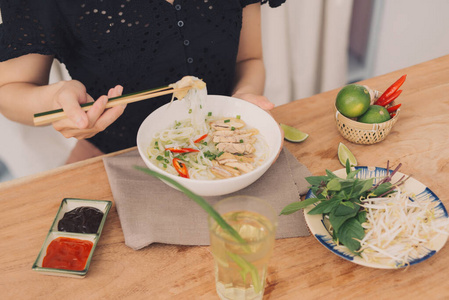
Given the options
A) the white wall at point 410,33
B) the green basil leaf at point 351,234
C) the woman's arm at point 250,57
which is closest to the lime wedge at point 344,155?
the green basil leaf at point 351,234

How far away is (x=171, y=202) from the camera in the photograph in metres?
1.28

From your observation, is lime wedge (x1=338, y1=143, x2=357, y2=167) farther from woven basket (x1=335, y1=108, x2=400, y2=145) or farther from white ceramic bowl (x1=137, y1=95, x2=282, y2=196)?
white ceramic bowl (x1=137, y1=95, x2=282, y2=196)

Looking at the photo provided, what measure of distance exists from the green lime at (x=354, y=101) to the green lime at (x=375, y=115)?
19 mm

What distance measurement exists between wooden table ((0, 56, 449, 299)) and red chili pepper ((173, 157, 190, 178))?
232mm

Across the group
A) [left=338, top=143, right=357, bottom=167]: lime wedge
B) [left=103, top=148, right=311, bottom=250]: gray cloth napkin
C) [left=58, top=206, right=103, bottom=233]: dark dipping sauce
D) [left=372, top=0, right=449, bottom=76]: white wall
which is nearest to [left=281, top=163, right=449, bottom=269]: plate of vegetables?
[left=103, top=148, right=311, bottom=250]: gray cloth napkin

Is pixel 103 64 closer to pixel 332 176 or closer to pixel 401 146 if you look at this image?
pixel 332 176

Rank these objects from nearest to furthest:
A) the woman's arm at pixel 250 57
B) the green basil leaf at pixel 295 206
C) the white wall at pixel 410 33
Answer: the green basil leaf at pixel 295 206
the woman's arm at pixel 250 57
the white wall at pixel 410 33

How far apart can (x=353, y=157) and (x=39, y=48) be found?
1.25 m

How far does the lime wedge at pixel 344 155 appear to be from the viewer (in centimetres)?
142

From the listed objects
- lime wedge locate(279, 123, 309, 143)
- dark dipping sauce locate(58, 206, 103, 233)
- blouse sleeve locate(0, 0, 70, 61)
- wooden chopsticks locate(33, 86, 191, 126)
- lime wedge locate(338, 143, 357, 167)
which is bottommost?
lime wedge locate(338, 143, 357, 167)

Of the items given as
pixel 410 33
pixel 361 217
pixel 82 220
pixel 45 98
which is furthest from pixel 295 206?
pixel 410 33

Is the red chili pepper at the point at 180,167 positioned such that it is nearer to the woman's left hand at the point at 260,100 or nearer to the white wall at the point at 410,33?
the woman's left hand at the point at 260,100

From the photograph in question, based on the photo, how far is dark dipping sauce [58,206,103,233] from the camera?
3.74ft

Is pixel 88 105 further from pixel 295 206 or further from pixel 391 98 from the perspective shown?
pixel 391 98
